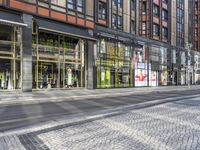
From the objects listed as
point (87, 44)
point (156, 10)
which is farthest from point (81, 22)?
point (156, 10)

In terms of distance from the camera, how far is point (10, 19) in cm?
2167

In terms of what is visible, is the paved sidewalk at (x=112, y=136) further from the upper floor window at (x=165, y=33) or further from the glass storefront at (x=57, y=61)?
the upper floor window at (x=165, y=33)

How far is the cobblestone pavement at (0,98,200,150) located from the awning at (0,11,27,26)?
14.3 metres

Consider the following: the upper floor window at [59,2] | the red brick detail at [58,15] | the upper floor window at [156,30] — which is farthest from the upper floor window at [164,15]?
the red brick detail at [58,15]

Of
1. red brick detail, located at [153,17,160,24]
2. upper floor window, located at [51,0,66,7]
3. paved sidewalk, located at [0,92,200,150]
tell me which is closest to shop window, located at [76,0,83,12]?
upper floor window, located at [51,0,66,7]

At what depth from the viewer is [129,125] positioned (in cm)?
879

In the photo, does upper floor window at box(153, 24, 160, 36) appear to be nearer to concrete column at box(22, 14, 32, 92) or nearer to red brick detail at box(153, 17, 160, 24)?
red brick detail at box(153, 17, 160, 24)

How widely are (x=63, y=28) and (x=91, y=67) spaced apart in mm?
6323

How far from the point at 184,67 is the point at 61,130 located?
168 feet

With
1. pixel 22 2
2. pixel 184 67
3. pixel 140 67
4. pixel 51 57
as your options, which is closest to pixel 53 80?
pixel 51 57

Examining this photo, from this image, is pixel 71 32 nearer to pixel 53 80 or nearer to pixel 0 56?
pixel 53 80

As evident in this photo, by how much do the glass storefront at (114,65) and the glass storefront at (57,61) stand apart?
3131 millimetres

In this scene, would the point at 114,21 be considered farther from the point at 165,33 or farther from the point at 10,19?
the point at 10,19

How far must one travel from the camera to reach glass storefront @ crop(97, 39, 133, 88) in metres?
33.1
